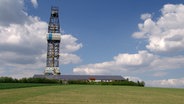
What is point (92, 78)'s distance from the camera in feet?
548

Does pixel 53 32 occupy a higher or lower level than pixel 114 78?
higher

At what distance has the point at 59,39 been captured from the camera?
15375 cm

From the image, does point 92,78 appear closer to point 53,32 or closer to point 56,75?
point 56,75

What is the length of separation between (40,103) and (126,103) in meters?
6.50

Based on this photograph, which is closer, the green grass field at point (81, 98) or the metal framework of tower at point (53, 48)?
the green grass field at point (81, 98)

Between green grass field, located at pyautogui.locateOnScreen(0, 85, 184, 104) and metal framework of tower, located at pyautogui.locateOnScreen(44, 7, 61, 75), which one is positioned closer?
green grass field, located at pyautogui.locateOnScreen(0, 85, 184, 104)

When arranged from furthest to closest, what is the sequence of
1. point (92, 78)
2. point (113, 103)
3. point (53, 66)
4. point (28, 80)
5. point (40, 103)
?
point (92, 78), point (53, 66), point (28, 80), point (113, 103), point (40, 103)

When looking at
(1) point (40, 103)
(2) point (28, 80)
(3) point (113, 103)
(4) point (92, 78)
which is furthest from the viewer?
(4) point (92, 78)

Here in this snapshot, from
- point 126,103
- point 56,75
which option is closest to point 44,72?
point 56,75

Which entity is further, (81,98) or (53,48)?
(53,48)

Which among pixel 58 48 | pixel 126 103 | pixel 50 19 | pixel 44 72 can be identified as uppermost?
pixel 50 19

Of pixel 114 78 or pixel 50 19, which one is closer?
pixel 50 19

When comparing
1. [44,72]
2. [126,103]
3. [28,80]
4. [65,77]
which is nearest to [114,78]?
[65,77]

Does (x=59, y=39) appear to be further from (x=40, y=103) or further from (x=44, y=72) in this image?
(x=40, y=103)
